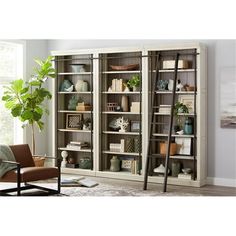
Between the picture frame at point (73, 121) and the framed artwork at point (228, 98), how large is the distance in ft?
8.49

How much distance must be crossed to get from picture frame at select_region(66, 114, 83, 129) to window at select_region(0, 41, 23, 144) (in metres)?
0.87

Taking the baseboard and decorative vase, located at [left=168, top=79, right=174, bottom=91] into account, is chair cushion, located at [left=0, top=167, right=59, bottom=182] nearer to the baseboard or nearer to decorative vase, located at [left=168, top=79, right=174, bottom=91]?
decorative vase, located at [left=168, top=79, right=174, bottom=91]

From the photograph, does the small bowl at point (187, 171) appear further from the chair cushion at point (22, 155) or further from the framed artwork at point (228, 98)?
the chair cushion at point (22, 155)

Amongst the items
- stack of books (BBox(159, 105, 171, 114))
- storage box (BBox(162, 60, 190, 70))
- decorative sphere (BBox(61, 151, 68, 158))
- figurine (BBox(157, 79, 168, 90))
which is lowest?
decorative sphere (BBox(61, 151, 68, 158))

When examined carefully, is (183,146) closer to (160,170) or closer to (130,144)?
(160,170)

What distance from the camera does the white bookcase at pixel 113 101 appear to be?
252 inches

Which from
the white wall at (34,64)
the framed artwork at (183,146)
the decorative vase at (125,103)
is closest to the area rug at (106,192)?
the framed artwork at (183,146)

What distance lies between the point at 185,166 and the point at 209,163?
0.40m

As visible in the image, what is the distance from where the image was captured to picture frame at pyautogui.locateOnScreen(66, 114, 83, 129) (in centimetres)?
768

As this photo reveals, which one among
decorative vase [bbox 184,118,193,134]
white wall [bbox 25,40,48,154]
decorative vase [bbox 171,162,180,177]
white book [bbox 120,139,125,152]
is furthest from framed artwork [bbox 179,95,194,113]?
white wall [bbox 25,40,48,154]
